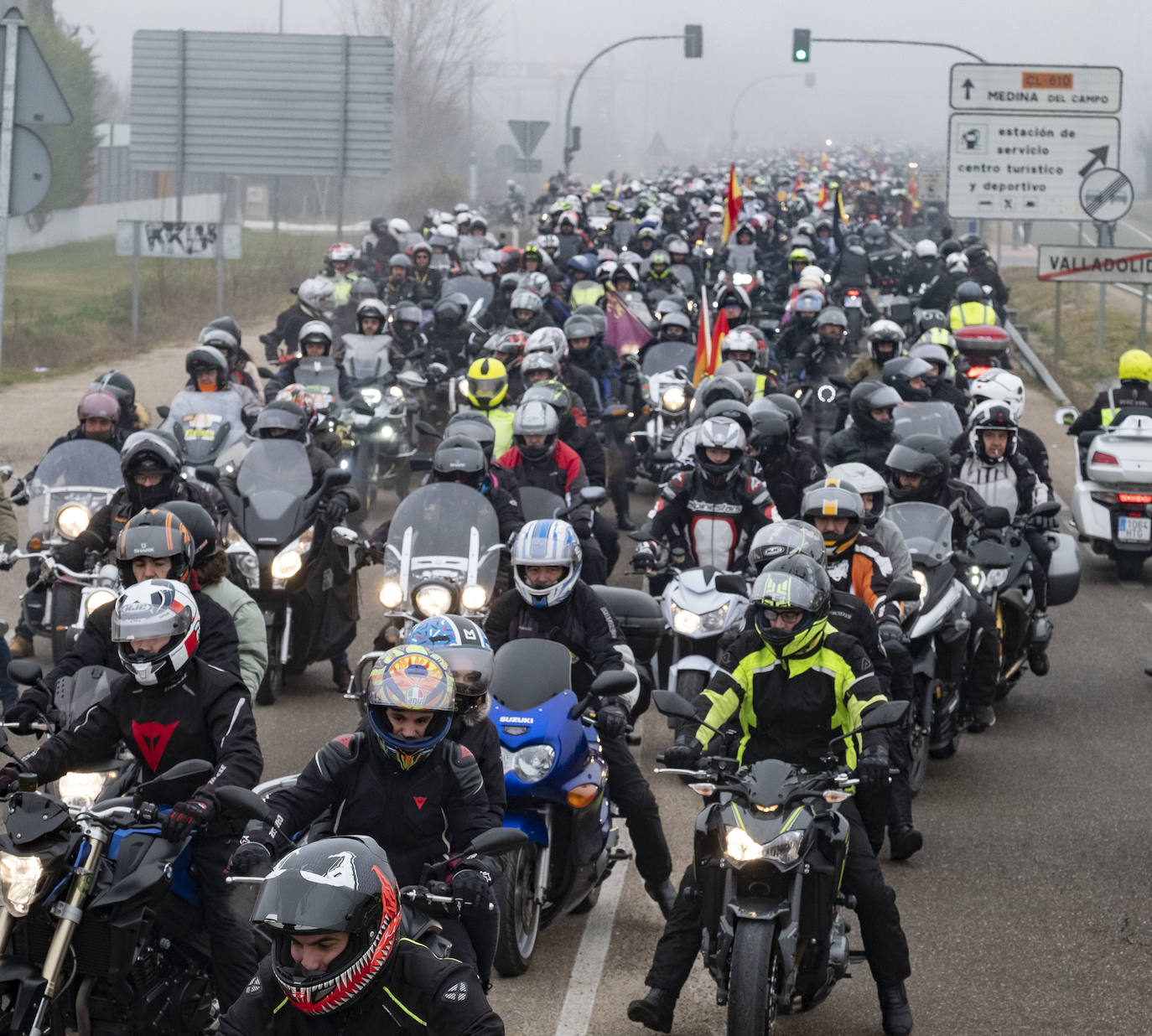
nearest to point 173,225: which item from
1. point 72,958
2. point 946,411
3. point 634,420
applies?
point 634,420

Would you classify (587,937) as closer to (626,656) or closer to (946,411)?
(626,656)

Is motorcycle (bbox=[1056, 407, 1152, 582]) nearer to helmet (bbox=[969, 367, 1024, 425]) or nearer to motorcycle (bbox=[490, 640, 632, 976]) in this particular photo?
helmet (bbox=[969, 367, 1024, 425])

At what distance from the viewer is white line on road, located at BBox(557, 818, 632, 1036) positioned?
7.47 meters

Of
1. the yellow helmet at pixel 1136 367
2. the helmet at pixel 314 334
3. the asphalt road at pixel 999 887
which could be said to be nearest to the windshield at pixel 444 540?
the asphalt road at pixel 999 887

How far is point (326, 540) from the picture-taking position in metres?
12.4

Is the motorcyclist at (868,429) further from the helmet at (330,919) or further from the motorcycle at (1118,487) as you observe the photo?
the helmet at (330,919)

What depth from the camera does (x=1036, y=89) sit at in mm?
31469

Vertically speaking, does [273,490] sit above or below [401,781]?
above

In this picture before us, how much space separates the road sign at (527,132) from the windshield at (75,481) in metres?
37.5

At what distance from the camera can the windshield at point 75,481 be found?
12320mm

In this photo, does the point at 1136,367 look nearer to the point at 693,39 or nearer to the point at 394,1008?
the point at 394,1008

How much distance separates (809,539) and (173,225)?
22.3 metres

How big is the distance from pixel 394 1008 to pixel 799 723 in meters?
3.10

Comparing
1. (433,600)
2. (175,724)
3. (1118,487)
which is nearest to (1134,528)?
(1118,487)
